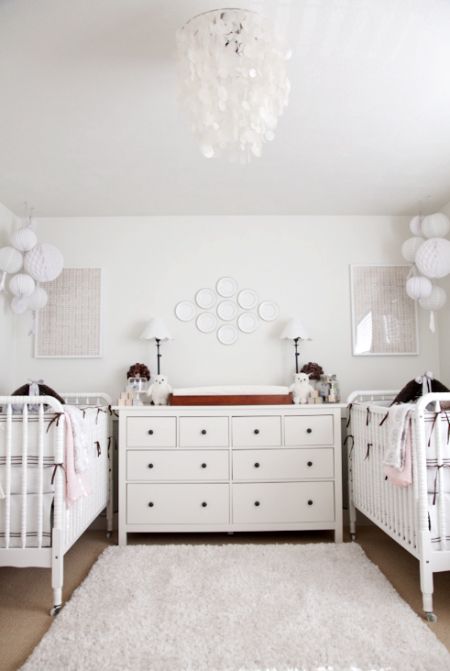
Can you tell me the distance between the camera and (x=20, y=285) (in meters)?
3.26

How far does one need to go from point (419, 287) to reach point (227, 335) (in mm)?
1357

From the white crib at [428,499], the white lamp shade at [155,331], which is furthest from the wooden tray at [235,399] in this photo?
the white crib at [428,499]

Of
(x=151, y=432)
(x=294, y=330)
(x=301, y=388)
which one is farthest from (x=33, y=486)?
(x=294, y=330)

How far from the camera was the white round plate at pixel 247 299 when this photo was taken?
12.3 ft

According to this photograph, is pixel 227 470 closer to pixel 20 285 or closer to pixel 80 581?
pixel 80 581

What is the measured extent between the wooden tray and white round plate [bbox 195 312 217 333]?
64cm

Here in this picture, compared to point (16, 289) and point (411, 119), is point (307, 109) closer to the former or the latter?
point (411, 119)

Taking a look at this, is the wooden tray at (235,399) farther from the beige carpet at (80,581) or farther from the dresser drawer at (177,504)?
the beige carpet at (80,581)

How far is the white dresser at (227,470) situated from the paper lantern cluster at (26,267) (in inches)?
38.9

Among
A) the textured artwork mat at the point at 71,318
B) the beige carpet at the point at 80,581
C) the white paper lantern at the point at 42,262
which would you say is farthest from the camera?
the textured artwork mat at the point at 71,318

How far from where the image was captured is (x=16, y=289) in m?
3.27

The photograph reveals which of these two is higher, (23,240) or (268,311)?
(23,240)

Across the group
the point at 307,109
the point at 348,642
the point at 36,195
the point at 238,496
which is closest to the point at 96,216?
the point at 36,195

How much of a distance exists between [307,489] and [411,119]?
214 cm
